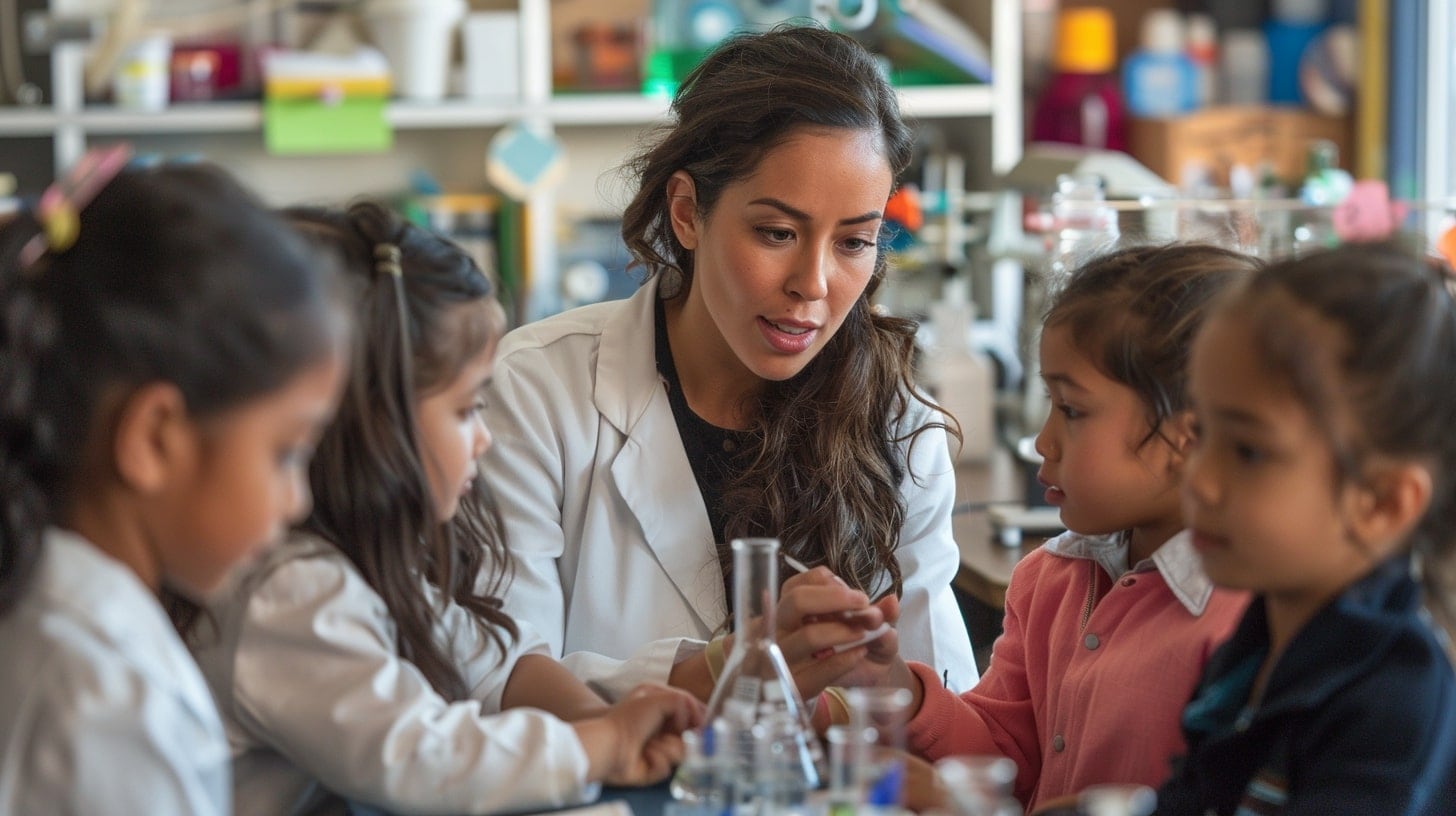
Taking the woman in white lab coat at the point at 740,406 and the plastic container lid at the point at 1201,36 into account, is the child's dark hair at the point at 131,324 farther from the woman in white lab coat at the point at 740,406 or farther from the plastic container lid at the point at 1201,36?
the plastic container lid at the point at 1201,36

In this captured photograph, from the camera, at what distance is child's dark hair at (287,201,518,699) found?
1206 millimetres

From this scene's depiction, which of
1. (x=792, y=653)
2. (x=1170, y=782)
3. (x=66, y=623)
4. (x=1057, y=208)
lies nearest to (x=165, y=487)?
(x=66, y=623)

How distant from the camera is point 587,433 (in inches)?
65.2

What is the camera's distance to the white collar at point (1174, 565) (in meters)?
1.23

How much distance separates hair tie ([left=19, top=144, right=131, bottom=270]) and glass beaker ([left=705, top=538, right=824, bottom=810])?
1.45 feet

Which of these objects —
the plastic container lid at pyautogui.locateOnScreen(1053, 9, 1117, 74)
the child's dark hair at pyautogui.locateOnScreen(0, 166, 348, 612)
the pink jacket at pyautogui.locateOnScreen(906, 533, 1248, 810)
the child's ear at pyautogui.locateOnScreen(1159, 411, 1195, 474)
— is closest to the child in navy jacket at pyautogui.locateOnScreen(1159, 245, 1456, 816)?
the pink jacket at pyautogui.locateOnScreen(906, 533, 1248, 810)

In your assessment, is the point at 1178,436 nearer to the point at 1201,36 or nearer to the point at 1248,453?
the point at 1248,453

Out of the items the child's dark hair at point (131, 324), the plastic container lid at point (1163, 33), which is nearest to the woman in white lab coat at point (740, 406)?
the child's dark hair at point (131, 324)

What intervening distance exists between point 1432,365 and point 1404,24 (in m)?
2.42

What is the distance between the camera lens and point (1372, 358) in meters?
0.97

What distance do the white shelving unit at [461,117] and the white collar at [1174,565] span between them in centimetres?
175

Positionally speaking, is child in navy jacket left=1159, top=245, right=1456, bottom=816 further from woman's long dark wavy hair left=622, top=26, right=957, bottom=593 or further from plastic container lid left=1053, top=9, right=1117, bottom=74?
plastic container lid left=1053, top=9, right=1117, bottom=74

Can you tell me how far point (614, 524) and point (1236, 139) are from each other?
209 centimetres

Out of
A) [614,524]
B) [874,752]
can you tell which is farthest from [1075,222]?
[874,752]
